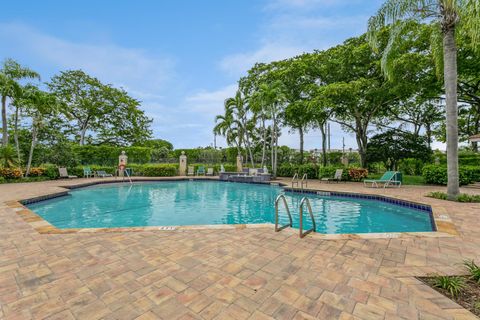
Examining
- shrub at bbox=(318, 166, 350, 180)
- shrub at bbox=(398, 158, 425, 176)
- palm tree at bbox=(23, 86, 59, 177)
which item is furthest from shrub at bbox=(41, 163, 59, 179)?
shrub at bbox=(398, 158, 425, 176)

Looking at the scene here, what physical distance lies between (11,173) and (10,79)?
5.51 m

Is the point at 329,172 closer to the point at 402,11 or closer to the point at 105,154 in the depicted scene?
the point at 402,11

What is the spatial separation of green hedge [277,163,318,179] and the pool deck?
38.1 feet

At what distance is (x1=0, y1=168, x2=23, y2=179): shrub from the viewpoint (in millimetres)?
12330

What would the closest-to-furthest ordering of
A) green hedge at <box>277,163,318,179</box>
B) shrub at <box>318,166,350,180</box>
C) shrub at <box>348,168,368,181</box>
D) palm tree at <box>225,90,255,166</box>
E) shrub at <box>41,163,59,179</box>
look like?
1. shrub at <box>348,168,368,181</box>
2. shrub at <box>318,166,350,180</box>
3. shrub at <box>41,163,59,179</box>
4. green hedge at <box>277,163,318,179</box>
5. palm tree at <box>225,90,255,166</box>

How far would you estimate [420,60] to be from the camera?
10.1 meters

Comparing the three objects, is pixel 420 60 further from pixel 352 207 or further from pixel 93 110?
pixel 93 110

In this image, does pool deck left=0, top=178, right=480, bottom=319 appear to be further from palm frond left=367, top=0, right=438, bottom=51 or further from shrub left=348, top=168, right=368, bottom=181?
shrub left=348, top=168, right=368, bottom=181

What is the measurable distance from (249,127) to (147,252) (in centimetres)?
2007

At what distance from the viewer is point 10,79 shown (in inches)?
492

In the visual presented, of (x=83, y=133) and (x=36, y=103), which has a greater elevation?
(x=83, y=133)

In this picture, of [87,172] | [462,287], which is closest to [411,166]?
[462,287]

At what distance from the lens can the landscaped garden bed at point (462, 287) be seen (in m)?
2.02

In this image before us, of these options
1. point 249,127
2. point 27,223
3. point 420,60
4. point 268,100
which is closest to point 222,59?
point 268,100
